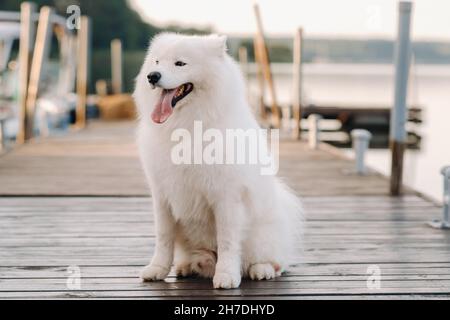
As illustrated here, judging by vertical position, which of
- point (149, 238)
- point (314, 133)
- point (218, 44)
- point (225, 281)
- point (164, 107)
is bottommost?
point (149, 238)

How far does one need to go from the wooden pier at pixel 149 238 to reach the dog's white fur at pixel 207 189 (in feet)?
0.42

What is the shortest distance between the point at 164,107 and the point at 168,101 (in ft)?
0.11

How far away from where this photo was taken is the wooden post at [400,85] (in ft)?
19.1

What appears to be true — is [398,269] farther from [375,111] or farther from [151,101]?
[375,111]

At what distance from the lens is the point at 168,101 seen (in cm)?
313

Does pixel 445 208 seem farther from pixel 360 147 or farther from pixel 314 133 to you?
pixel 314 133

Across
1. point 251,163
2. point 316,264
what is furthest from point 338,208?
point 251,163

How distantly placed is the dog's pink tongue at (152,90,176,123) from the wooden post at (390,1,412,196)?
3285 mm

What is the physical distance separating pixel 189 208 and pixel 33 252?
1.31m

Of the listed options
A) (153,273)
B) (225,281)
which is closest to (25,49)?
(153,273)

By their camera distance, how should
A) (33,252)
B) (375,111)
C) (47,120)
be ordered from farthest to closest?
(375,111) → (47,120) → (33,252)

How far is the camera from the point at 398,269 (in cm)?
378

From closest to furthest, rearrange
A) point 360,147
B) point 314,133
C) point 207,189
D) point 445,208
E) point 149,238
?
point 207,189 < point 149,238 < point 445,208 < point 360,147 < point 314,133

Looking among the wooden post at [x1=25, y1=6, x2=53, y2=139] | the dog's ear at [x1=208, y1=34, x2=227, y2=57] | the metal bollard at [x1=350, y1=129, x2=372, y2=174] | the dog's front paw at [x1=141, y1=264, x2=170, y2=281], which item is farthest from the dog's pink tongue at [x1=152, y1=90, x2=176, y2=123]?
the wooden post at [x1=25, y1=6, x2=53, y2=139]
